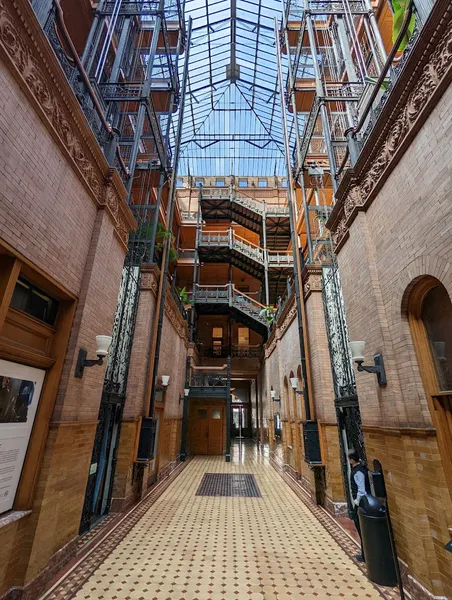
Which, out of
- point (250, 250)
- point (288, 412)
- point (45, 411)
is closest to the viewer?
point (45, 411)

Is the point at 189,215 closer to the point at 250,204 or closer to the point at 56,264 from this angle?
the point at 250,204

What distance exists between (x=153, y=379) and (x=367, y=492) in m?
5.36

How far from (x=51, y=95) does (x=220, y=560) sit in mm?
6821

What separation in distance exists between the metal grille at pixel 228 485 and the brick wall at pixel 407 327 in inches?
209

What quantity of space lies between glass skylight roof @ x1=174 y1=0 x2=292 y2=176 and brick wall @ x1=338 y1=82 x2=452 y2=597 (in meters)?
16.6

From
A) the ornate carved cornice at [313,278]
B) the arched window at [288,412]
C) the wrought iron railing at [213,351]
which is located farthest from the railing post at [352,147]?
the wrought iron railing at [213,351]

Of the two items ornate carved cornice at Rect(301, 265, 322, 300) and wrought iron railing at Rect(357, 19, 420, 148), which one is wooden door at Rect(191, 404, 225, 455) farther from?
wrought iron railing at Rect(357, 19, 420, 148)

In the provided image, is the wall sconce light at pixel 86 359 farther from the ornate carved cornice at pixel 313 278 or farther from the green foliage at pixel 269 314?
the green foliage at pixel 269 314

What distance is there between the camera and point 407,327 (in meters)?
3.87

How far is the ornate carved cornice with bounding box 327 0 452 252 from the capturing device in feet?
10.4

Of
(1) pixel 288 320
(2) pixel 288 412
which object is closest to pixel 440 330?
(1) pixel 288 320

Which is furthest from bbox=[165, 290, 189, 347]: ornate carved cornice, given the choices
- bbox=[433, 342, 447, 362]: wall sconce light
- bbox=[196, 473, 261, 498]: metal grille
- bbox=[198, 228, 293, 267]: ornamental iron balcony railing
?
bbox=[433, 342, 447, 362]: wall sconce light

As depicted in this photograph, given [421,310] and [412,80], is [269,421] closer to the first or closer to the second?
[421,310]

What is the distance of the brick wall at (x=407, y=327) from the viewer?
10.4ft
